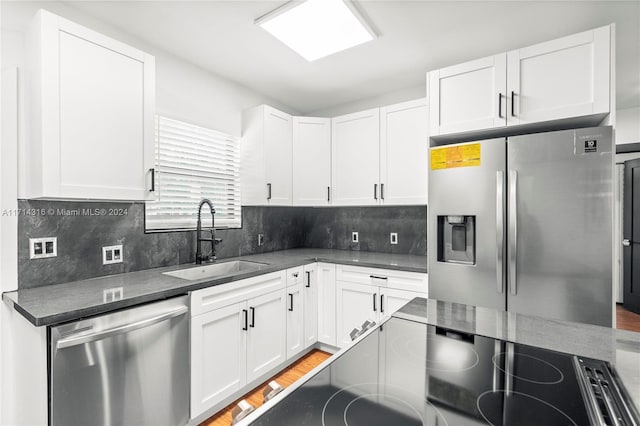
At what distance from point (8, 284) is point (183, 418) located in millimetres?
1169

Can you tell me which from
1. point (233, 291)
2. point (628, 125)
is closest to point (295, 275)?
point (233, 291)

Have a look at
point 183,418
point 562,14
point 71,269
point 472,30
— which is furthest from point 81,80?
point 562,14

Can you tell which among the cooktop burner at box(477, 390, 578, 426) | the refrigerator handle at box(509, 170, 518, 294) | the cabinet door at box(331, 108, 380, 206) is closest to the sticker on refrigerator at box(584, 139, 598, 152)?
the refrigerator handle at box(509, 170, 518, 294)

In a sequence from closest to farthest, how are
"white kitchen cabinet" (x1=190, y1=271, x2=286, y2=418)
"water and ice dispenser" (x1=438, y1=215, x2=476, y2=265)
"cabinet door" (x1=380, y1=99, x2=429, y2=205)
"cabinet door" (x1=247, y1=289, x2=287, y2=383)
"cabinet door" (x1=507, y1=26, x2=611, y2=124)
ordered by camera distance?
1. "cabinet door" (x1=507, y1=26, x2=611, y2=124)
2. "white kitchen cabinet" (x1=190, y1=271, x2=286, y2=418)
3. "water and ice dispenser" (x1=438, y1=215, x2=476, y2=265)
4. "cabinet door" (x1=247, y1=289, x2=287, y2=383)
5. "cabinet door" (x1=380, y1=99, x2=429, y2=205)

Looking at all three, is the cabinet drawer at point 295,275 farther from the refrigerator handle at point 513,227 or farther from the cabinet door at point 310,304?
the refrigerator handle at point 513,227

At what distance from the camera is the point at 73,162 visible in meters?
1.56

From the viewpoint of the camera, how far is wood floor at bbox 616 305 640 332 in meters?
3.44

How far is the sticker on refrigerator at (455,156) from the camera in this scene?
198 centimetres

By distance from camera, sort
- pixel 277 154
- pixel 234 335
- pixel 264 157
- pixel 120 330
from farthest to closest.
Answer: pixel 277 154 → pixel 264 157 → pixel 234 335 → pixel 120 330

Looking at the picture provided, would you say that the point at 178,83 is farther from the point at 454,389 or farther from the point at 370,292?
the point at 454,389

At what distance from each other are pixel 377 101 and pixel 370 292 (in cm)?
197

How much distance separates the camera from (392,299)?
2.41 metres

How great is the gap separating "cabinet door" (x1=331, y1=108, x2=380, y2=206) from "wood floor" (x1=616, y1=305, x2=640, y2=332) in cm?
333

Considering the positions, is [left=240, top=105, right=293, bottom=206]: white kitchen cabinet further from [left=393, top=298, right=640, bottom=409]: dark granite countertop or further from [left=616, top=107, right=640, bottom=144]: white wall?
[left=616, top=107, right=640, bottom=144]: white wall
